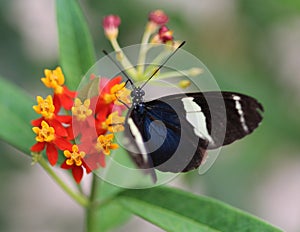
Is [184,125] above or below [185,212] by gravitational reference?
above

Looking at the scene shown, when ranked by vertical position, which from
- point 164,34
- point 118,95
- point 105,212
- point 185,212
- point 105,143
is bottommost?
point 105,212

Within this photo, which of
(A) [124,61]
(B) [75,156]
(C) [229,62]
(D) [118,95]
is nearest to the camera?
(B) [75,156]

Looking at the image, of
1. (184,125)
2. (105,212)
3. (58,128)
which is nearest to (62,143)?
(58,128)

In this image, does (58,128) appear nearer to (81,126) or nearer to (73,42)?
(81,126)

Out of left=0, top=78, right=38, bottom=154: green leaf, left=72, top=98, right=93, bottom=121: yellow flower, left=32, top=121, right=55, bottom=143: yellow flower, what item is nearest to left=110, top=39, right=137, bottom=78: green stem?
left=72, top=98, right=93, bottom=121: yellow flower

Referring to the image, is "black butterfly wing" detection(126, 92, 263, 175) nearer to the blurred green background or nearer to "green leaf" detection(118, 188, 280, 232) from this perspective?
"green leaf" detection(118, 188, 280, 232)

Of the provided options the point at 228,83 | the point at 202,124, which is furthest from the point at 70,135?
the point at 228,83

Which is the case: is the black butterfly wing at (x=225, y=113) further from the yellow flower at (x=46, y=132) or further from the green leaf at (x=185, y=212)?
the yellow flower at (x=46, y=132)

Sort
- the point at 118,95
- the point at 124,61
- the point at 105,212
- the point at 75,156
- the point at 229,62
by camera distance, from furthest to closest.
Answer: the point at 229,62 < the point at 105,212 < the point at 124,61 < the point at 118,95 < the point at 75,156

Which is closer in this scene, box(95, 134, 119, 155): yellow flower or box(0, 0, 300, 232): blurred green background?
box(95, 134, 119, 155): yellow flower
